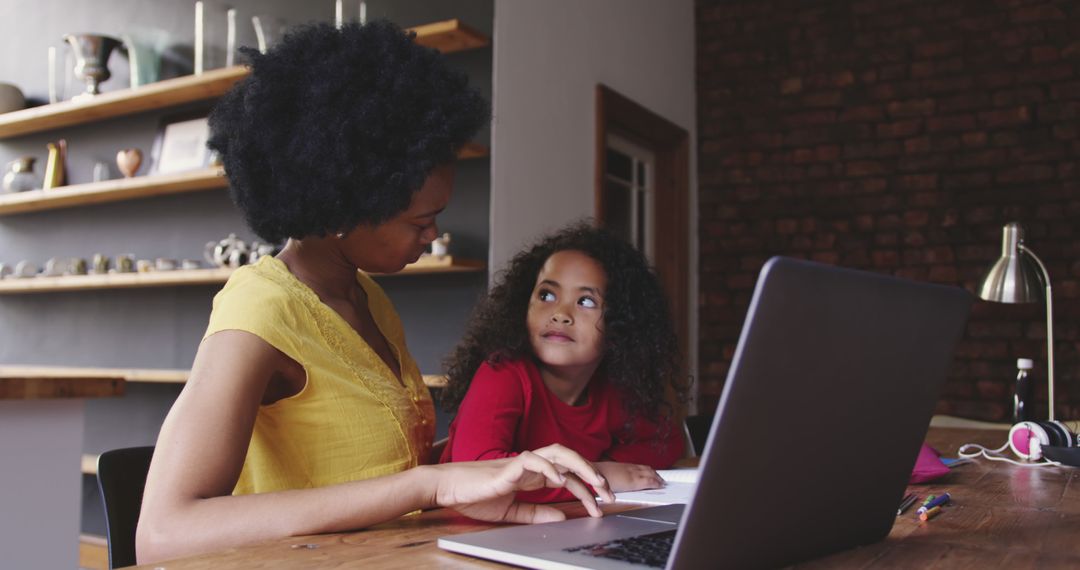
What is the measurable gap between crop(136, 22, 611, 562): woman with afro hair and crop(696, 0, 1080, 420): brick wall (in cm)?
366

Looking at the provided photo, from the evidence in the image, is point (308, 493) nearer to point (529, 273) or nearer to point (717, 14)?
point (529, 273)

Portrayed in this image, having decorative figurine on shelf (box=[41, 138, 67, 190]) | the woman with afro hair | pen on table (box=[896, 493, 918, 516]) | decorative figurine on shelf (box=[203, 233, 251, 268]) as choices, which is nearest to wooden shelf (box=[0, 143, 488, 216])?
decorative figurine on shelf (box=[41, 138, 67, 190])

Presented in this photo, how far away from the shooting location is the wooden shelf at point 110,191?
356cm

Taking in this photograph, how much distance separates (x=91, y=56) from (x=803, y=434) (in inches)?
165

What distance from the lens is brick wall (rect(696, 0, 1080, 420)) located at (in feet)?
14.0

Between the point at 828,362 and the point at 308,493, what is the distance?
0.54 metres

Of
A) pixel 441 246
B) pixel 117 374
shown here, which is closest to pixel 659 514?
pixel 441 246

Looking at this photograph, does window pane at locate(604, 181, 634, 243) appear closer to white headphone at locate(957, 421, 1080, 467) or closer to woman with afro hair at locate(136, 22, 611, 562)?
white headphone at locate(957, 421, 1080, 467)

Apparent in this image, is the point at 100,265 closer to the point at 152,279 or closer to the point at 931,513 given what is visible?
the point at 152,279

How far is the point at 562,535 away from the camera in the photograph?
2.92ft

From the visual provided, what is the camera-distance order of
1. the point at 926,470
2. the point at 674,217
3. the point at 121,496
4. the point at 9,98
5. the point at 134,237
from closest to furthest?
the point at 121,496, the point at 926,470, the point at 134,237, the point at 9,98, the point at 674,217

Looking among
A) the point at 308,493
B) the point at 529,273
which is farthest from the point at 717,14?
the point at 308,493

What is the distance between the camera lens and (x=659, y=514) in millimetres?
1029

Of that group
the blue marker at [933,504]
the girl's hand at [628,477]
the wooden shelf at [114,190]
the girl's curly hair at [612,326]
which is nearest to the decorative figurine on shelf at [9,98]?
the wooden shelf at [114,190]
